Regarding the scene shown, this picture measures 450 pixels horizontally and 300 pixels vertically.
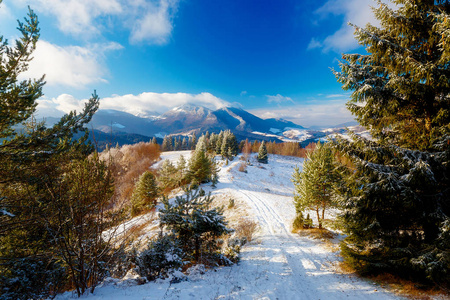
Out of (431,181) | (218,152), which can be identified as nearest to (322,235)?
(431,181)

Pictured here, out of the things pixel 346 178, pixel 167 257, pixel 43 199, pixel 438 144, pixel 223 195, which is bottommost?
pixel 223 195

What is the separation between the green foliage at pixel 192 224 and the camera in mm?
7684

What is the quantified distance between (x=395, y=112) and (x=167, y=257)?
9295 millimetres

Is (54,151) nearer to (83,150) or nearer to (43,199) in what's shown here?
(83,150)

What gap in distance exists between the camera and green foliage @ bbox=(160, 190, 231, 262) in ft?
25.2

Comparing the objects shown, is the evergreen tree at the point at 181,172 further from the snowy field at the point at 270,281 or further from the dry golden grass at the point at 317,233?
the dry golden grass at the point at 317,233

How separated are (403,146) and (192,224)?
8.18 metres

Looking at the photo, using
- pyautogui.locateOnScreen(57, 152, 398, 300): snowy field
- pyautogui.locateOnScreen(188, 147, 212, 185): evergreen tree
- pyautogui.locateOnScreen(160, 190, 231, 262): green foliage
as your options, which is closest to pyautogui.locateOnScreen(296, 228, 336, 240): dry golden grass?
pyautogui.locateOnScreen(57, 152, 398, 300): snowy field

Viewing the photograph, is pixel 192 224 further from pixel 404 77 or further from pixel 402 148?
pixel 404 77

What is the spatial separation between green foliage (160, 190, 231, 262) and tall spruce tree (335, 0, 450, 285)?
5.39 meters

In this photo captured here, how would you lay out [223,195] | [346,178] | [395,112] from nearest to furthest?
[395,112] < [346,178] < [223,195]

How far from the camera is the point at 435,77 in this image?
16.0ft

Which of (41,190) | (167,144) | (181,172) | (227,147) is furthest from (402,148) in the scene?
(167,144)

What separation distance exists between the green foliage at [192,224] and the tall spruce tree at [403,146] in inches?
212
